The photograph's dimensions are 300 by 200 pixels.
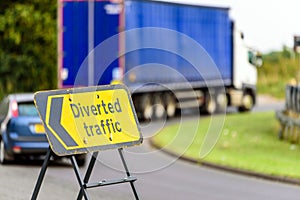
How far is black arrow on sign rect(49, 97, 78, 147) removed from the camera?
1011 centimetres

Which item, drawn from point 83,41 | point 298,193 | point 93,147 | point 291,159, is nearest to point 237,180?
point 298,193

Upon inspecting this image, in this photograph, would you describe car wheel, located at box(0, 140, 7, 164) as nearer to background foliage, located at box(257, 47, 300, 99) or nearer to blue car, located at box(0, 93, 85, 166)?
blue car, located at box(0, 93, 85, 166)

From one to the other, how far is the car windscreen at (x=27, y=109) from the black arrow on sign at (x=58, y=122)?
8943 mm

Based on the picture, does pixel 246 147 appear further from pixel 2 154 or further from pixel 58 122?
pixel 58 122

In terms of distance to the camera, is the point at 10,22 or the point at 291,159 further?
the point at 10,22

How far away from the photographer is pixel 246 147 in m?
24.2

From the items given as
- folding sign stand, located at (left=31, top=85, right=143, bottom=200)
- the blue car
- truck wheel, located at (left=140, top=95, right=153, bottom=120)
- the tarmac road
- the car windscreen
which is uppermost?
folding sign stand, located at (left=31, top=85, right=143, bottom=200)

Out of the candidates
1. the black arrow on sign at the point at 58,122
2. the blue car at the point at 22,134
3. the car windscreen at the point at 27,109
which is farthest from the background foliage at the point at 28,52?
the black arrow on sign at the point at 58,122

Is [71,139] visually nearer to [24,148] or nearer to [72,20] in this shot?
[24,148]

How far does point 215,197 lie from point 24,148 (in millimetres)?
5072

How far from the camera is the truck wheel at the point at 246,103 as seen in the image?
4206 centimetres

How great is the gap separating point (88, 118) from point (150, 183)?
6808mm

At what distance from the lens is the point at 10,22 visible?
122 feet

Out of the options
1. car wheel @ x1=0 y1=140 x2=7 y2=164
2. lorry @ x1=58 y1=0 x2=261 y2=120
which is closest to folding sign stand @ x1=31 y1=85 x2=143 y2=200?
lorry @ x1=58 y1=0 x2=261 y2=120
